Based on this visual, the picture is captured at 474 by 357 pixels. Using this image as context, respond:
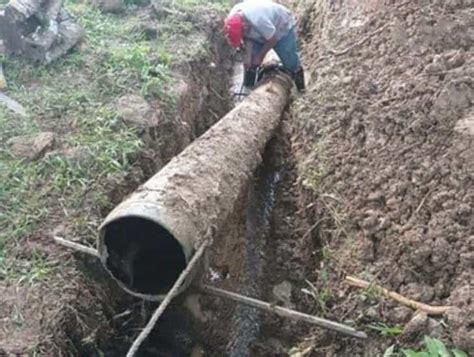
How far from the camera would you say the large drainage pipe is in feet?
12.9

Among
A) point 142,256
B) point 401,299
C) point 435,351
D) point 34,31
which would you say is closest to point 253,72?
point 34,31

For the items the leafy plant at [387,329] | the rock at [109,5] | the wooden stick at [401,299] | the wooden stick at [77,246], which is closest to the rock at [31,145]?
the wooden stick at [77,246]

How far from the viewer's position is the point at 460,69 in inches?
181

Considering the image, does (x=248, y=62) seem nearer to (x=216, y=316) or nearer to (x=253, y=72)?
(x=253, y=72)

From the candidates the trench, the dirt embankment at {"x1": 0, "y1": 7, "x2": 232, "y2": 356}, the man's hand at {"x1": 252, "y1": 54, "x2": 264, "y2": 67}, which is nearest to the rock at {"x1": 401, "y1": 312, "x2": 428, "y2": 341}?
the trench

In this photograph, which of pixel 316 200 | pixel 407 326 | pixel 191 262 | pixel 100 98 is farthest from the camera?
pixel 100 98

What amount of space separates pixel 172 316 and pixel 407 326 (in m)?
2.06

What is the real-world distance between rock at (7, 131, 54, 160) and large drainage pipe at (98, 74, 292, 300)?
139 cm

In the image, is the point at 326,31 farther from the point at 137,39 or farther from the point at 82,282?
the point at 82,282

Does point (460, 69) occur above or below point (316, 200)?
above

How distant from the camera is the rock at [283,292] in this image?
5.11 metres

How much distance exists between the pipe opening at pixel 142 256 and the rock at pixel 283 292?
1.05 m

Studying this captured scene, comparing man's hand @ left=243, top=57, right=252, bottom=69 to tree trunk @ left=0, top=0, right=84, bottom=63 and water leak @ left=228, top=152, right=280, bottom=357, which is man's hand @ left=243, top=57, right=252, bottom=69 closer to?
water leak @ left=228, top=152, right=280, bottom=357

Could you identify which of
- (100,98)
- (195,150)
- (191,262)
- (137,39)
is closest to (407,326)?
(191,262)
